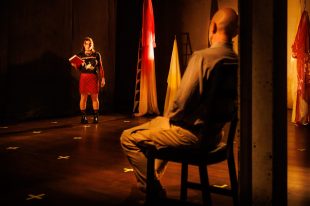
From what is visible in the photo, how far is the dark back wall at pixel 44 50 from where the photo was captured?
780cm

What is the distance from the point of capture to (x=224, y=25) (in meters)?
2.69

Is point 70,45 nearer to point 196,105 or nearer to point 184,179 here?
point 184,179

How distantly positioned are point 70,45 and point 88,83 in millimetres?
1538

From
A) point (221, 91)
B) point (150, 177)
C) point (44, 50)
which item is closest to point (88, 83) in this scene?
point (44, 50)

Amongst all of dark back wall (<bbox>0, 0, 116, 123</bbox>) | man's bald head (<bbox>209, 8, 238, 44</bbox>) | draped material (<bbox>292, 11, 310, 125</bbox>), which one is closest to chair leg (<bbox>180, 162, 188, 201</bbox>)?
man's bald head (<bbox>209, 8, 238, 44</bbox>)

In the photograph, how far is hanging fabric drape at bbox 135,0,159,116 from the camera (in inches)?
344

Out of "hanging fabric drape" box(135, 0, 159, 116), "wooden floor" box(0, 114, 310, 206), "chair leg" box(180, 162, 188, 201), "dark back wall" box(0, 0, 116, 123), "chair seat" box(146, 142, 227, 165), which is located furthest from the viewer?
"hanging fabric drape" box(135, 0, 159, 116)

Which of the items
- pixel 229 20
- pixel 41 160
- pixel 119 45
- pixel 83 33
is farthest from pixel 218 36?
pixel 119 45

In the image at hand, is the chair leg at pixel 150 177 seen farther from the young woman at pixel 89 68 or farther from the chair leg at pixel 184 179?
the young woman at pixel 89 68

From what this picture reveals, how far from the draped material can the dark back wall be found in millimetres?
4015

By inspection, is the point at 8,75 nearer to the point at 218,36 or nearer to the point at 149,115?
the point at 149,115

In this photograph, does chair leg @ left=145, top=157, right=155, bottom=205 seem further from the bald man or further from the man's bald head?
the man's bald head

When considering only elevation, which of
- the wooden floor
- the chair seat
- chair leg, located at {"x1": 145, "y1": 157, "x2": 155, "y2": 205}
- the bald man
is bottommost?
the wooden floor

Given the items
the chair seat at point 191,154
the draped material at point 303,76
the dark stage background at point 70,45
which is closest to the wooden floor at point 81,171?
the draped material at point 303,76
